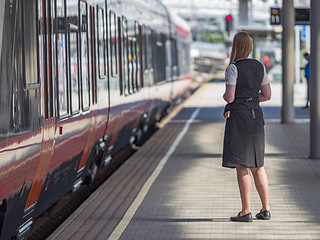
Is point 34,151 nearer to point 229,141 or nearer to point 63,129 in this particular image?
point 63,129

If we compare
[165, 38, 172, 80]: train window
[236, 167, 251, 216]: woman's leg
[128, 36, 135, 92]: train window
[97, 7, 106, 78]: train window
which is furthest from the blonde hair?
[165, 38, 172, 80]: train window

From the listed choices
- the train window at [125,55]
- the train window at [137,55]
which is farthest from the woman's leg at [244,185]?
the train window at [137,55]

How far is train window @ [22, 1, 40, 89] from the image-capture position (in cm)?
679

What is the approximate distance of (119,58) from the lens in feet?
44.1

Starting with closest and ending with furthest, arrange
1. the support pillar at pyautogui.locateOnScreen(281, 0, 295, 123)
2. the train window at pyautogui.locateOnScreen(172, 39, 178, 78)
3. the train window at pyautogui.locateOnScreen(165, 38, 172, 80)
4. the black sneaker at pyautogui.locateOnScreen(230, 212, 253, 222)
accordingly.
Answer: the black sneaker at pyautogui.locateOnScreen(230, 212, 253, 222)
the support pillar at pyautogui.locateOnScreen(281, 0, 295, 123)
the train window at pyautogui.locateOnScreen(165, 38, 172, 80)
the train window at pyautogui.locateOnScreen(172, 39, 178, 78)

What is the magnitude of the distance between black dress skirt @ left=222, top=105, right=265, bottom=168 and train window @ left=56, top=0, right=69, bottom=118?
1.68 metres

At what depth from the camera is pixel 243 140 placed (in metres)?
8.09

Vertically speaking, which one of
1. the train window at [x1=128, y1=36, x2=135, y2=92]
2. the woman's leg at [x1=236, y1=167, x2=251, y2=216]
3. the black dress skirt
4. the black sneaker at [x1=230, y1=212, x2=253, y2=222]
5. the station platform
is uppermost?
the train window at [x1=128, y1=36, x2=135, y2=92]

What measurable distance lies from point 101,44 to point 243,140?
3879 millimetres

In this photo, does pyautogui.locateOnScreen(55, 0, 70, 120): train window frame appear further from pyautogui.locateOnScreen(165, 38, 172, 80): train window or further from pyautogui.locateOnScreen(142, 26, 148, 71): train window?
pyautogui.locateOnScreen(165, 38, 172, 80): train window

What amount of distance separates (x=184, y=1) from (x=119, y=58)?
323 ft

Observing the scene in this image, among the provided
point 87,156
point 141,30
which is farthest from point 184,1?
point 87,156

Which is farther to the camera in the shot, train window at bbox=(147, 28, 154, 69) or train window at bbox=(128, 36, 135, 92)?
train window at bbox=(147, 28, 154, 69)

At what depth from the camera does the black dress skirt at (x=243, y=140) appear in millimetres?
8078
